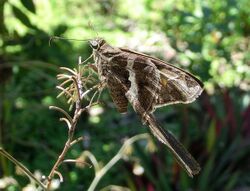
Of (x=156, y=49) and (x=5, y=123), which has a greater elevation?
(x=156, y=49)

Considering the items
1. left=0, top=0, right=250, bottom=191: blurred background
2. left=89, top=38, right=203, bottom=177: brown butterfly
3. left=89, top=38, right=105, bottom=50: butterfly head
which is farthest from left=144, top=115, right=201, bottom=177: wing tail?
left=0, top=0, right=250, bottom=191: blurred background

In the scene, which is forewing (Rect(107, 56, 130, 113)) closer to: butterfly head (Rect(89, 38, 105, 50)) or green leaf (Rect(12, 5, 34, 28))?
butterfly head (Rect(89, 38, 105, 50))

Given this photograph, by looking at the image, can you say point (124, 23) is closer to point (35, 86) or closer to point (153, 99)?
point (35, 86)

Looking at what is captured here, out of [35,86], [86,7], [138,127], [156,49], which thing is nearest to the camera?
[156,49]

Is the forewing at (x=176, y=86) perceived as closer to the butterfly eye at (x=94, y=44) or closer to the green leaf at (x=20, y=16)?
the butterfly eye at (x=94, y=44)

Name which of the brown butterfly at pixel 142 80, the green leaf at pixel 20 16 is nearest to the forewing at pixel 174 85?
the brown butterfly at pixel 142 80

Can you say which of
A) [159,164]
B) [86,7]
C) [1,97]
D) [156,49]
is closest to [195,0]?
[156,49]
